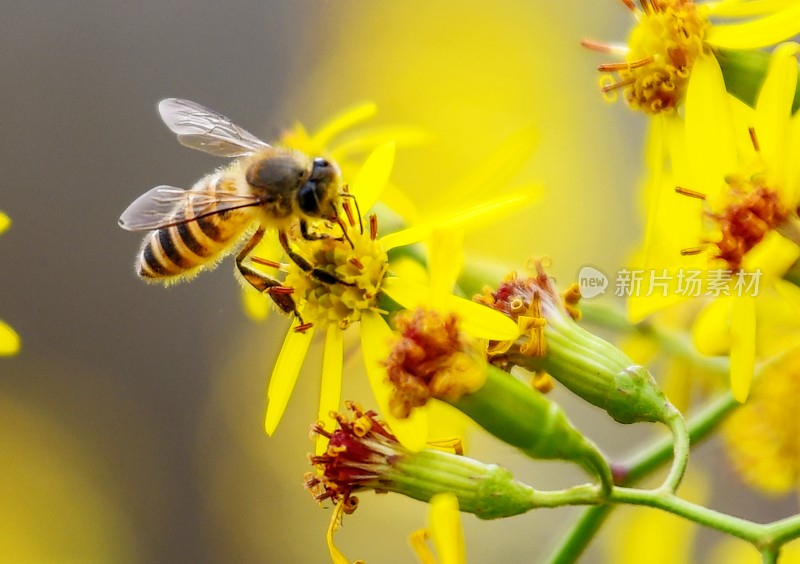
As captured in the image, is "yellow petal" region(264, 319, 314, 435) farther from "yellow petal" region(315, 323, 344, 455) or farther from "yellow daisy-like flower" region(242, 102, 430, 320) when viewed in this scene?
"yellow daisy-like flower" region(242, 102, 430, 320)

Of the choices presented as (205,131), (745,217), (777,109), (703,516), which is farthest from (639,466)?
(205,131)

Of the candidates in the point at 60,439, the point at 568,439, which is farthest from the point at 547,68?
the point at 568,439

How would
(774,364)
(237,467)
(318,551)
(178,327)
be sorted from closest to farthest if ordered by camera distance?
(774,364), (318,551), (237,467), (178,327)

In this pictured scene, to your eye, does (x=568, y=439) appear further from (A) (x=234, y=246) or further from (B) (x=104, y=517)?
(B) (x=104, y=517)

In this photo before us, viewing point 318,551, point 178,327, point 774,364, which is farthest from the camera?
point 178,327

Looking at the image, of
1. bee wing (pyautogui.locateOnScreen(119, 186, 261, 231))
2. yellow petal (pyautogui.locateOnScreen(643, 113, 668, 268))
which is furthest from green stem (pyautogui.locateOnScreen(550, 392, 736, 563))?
bee wing (pyautogui.locateOnScreen(119, 186, 261, 231))
